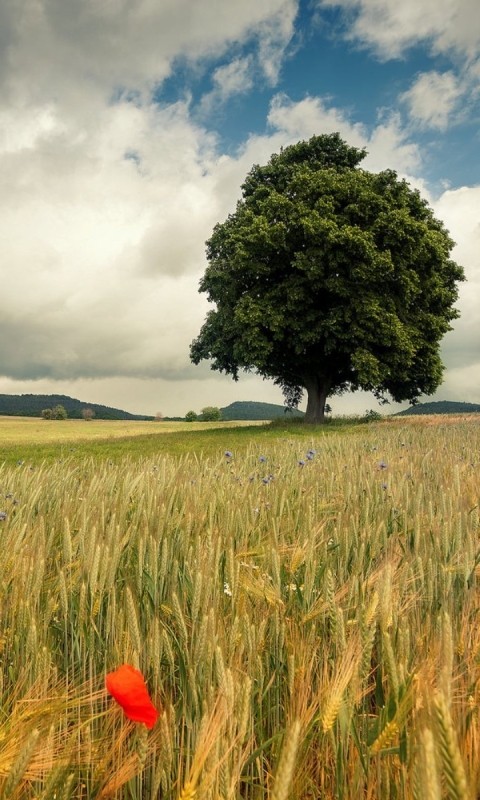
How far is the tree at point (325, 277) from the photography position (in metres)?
21.4

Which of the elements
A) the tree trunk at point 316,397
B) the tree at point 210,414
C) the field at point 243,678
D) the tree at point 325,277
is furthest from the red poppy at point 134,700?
the tree at point 210,414

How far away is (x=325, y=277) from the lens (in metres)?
22.7

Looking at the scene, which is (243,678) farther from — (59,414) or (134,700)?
(59,414)

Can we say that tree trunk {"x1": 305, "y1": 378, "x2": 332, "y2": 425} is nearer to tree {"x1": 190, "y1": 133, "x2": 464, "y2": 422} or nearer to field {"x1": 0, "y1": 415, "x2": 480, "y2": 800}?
tree {"x1": 190, "y1": 133, "x2": 464, "y2": 422}

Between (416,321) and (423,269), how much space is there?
2484 millimetres

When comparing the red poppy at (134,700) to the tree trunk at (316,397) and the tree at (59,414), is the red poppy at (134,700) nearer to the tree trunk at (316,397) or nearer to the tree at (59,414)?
the tree trunk at (316,397)

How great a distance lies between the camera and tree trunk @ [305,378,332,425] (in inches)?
1004

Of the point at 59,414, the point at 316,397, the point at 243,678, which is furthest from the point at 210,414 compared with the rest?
the point at 243,678

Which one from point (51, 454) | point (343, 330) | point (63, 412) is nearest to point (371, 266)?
point (343, 330)

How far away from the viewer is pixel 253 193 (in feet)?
84.4

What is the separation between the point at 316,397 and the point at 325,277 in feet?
20.5

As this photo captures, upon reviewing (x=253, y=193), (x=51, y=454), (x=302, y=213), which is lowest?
(x=51, y=454)

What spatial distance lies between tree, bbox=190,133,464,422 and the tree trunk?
0.06 metres

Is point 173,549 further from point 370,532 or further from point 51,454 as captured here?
point 51,454
